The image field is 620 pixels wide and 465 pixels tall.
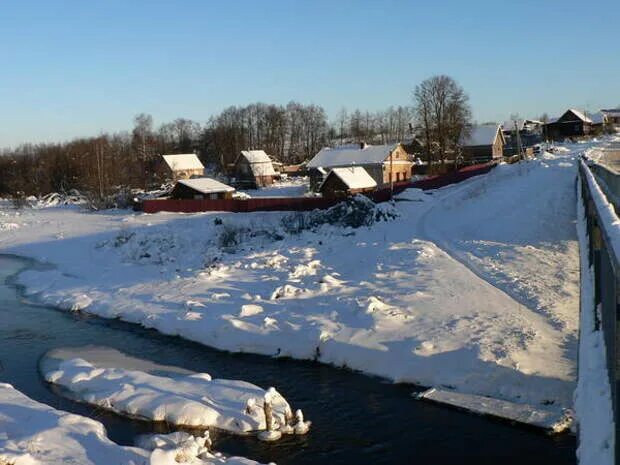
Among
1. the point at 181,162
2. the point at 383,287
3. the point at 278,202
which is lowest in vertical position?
the point at 383,287

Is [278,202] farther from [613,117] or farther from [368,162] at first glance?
[613,117]

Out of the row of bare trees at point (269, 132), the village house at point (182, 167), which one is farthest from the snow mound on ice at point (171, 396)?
the row of bare trees at point (269, 132)

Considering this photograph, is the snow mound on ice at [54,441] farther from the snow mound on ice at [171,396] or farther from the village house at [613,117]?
the village house at [613,117]

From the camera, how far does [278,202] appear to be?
49.8m

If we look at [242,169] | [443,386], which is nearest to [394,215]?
[443,386]

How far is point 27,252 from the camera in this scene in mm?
44125

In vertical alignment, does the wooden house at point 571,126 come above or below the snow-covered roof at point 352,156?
above

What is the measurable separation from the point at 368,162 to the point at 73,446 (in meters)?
63.1

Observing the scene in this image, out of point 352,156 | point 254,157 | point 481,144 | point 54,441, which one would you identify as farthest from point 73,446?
point 481,144

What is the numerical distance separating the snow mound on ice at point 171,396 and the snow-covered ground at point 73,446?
4.02 feet

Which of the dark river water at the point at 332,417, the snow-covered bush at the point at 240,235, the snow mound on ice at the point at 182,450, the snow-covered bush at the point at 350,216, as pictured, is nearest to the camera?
the snow mound on ice at the point at 182,450

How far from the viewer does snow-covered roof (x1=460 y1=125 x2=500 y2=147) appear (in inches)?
3460

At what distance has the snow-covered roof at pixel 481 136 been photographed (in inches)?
3460

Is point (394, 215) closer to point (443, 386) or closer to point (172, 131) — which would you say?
point (443, 386)
